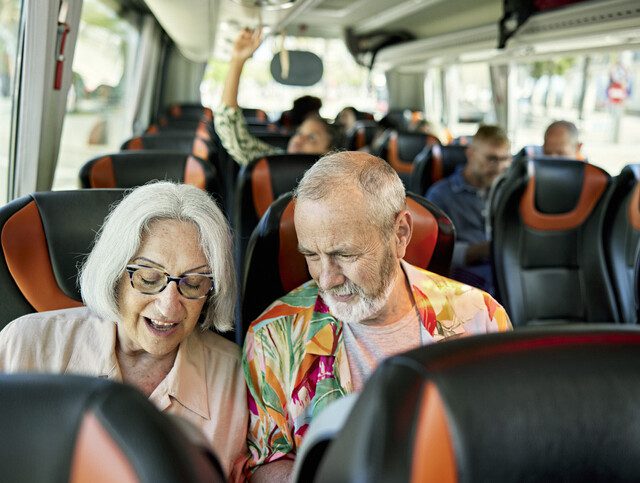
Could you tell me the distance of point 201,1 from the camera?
4.98 meters

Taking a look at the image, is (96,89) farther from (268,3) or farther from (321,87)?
(321,87)

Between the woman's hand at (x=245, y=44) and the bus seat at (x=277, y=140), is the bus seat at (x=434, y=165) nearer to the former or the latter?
the woman's hand at (x=245, y=44)

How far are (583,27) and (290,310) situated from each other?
3727 mm

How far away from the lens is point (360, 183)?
5.82ft

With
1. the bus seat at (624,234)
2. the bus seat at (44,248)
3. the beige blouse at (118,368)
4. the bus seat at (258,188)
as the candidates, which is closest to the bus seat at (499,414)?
the beige blouse at (118,368)

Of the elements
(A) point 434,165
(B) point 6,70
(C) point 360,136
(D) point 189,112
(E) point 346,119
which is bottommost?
(A) point 434,165

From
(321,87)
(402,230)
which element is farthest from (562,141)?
(321,87)

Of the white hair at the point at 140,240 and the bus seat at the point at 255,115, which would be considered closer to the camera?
the white hair at the point at 140,240

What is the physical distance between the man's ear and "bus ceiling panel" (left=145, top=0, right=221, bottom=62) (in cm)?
357

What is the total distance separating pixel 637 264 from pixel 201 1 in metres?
3.21

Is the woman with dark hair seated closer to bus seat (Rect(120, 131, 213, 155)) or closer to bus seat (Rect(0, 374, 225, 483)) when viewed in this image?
bus seat (Rect(120, 131, 213, 155))

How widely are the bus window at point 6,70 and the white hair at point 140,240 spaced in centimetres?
211

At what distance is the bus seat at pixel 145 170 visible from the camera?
331 cm

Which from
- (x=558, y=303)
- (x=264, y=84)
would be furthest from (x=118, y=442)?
(x=264, y=84)
